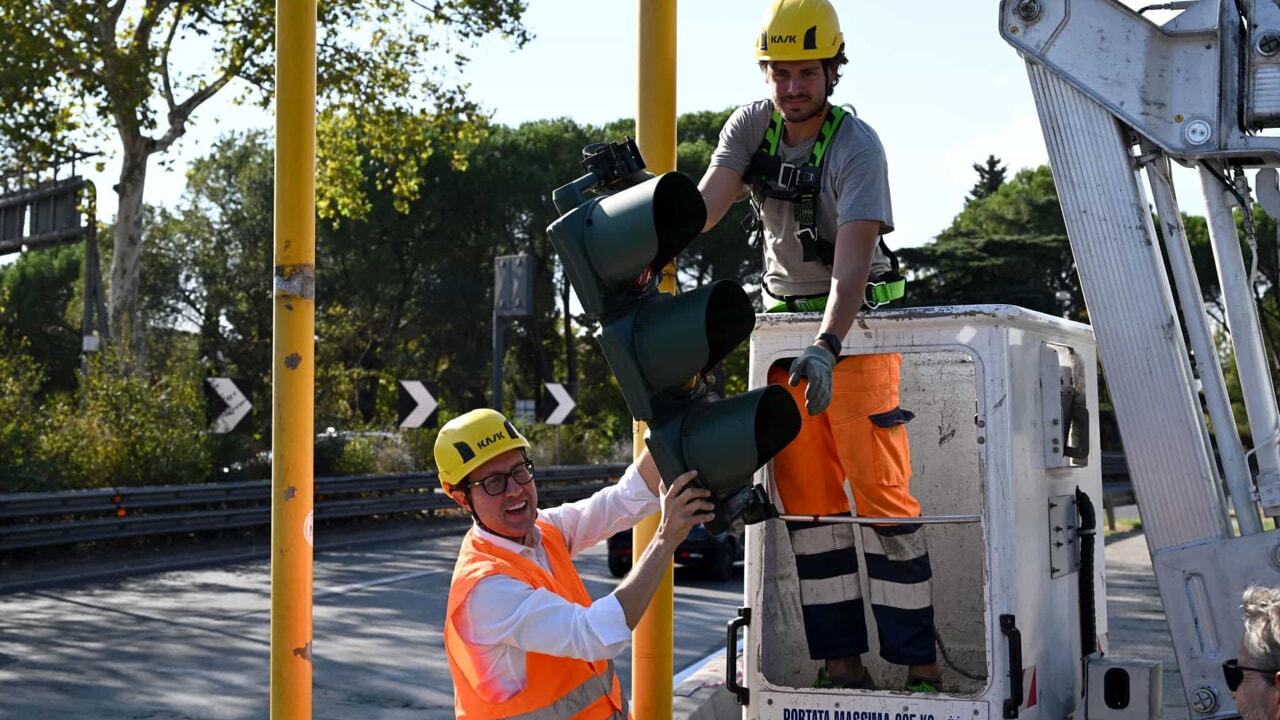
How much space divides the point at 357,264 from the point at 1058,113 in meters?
51.0

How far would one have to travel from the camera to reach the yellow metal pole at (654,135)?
480cm

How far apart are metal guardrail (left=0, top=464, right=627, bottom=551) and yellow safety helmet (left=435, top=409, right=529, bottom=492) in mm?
14073

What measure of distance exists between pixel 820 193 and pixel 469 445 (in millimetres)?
1271

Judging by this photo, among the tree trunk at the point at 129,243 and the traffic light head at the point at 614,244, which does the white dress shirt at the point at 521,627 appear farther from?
the tree trunk at the point at 129,243

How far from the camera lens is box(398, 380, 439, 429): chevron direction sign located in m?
25.1

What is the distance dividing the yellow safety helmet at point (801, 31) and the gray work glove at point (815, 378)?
3.22 feet

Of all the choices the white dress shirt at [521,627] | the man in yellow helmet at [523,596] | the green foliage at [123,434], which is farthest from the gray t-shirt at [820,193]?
the green foliage at [123,434]

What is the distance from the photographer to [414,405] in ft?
82.3

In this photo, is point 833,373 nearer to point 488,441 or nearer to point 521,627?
point 488,441

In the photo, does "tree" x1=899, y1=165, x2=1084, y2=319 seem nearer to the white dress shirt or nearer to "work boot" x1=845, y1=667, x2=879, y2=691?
"work boot" x1=845, y1=667, x2=879, y2=691

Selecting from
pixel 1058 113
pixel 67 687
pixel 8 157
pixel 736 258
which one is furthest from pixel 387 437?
pixel 736 258

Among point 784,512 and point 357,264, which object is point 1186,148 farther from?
point 357,264

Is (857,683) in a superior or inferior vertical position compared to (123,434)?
inferior

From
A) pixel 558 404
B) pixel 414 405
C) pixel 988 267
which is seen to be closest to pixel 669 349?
pixel 414 405
